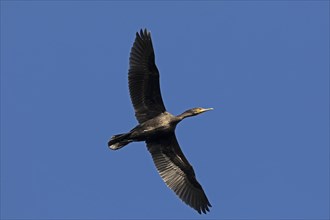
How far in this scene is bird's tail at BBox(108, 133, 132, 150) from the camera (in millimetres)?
23453

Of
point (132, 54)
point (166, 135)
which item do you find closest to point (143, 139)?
point (166, 135)

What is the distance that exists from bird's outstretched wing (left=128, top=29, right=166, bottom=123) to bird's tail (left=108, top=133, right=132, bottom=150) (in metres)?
A: 0.66

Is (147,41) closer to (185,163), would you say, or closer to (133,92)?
(133,92)

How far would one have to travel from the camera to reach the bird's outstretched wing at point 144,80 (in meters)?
23.5

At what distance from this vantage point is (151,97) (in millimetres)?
23766

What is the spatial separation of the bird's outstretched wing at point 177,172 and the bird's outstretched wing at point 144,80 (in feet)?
3.23

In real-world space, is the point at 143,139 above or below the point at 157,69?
below

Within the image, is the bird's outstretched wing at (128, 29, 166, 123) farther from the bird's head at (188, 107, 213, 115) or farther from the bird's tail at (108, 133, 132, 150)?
the bird's head at (188, 107, 213, 115)

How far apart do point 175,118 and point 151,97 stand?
0.90m

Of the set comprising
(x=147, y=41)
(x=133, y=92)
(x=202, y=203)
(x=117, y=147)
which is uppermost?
(x=147, y=41)

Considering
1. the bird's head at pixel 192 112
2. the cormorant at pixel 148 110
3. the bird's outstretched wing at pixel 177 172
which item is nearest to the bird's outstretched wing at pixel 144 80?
the cormorant at pixel 148 110

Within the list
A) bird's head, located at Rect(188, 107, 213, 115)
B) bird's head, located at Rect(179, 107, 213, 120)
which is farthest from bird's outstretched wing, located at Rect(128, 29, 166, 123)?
bird's head, located at Rect(188, 107, 213, 115)

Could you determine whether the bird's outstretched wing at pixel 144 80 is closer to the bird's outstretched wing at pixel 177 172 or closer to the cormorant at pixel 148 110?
the cormorant at pixel 148 110

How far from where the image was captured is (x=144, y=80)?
2356cm
